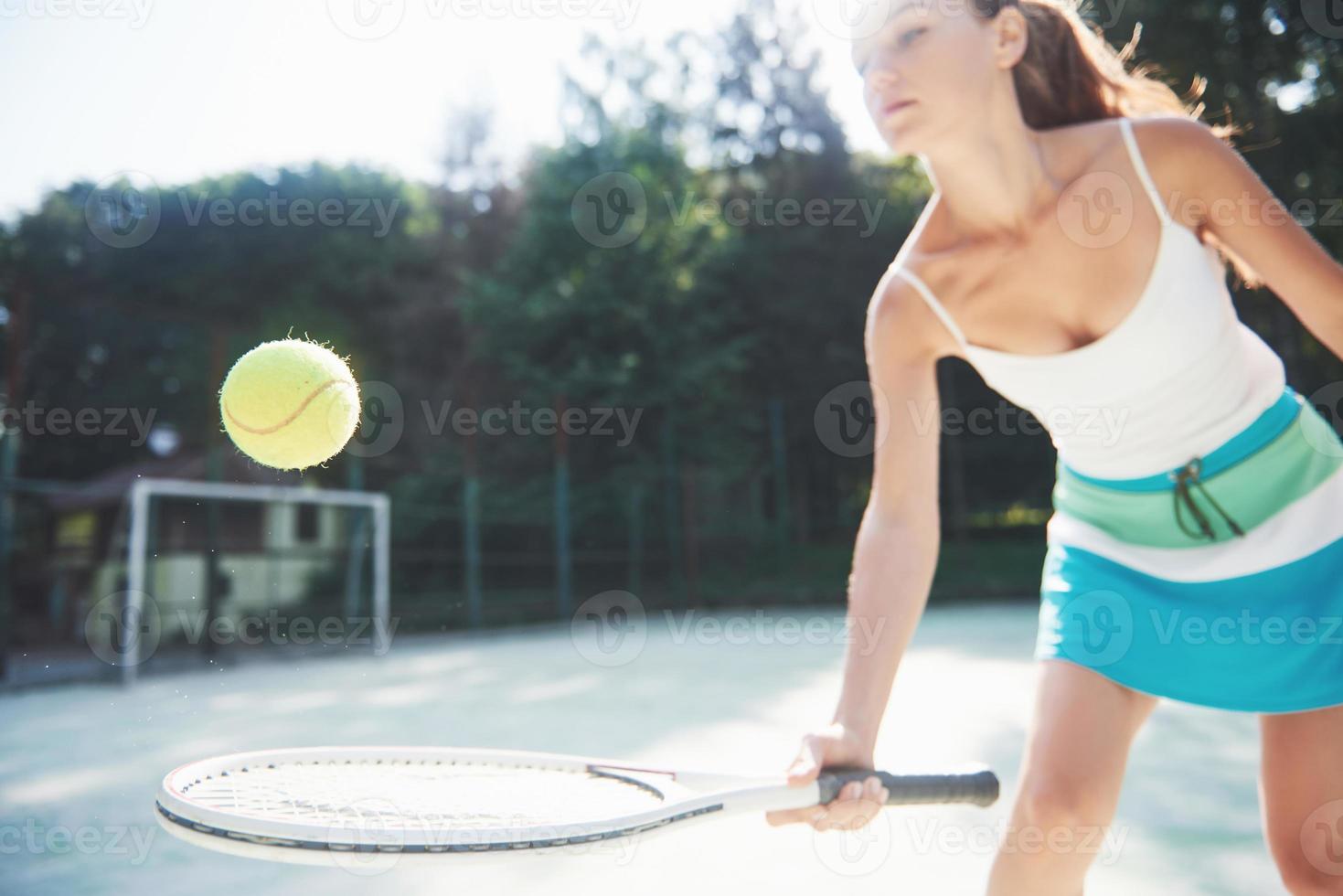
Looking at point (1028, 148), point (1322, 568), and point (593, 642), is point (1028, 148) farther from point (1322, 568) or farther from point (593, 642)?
point (593, 642)

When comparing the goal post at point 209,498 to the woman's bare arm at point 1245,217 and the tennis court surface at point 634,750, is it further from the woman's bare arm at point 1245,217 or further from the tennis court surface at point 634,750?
the woman's bare arm at point 1245,217

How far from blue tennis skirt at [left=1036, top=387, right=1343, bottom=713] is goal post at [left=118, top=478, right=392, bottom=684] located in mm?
7169

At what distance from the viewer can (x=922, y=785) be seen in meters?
1.65

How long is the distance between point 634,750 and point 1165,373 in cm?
316

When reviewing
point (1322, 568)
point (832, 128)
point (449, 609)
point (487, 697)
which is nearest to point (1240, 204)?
point (1322, 568)

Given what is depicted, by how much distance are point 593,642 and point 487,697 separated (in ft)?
13.2

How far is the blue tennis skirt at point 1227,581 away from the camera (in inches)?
59.4

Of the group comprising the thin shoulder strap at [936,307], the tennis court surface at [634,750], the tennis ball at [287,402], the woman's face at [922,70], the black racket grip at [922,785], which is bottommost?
the tennis court surface at [634,750]

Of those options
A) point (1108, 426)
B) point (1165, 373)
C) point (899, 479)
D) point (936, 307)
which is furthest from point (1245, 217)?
point (899, 479)

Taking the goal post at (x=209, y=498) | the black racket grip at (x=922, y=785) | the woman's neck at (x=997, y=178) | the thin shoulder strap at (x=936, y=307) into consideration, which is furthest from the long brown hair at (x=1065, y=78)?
the goal post at (x=209, y=498)

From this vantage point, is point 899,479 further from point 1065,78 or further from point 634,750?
point 634,750

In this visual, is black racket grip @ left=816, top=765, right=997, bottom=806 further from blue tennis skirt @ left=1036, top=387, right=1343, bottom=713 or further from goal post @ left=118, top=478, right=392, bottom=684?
goal post @ left=118, top=478, right=392, bottom=684

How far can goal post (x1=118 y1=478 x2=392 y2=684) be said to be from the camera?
7.55m

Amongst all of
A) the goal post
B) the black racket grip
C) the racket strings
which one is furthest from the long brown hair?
the goal post
